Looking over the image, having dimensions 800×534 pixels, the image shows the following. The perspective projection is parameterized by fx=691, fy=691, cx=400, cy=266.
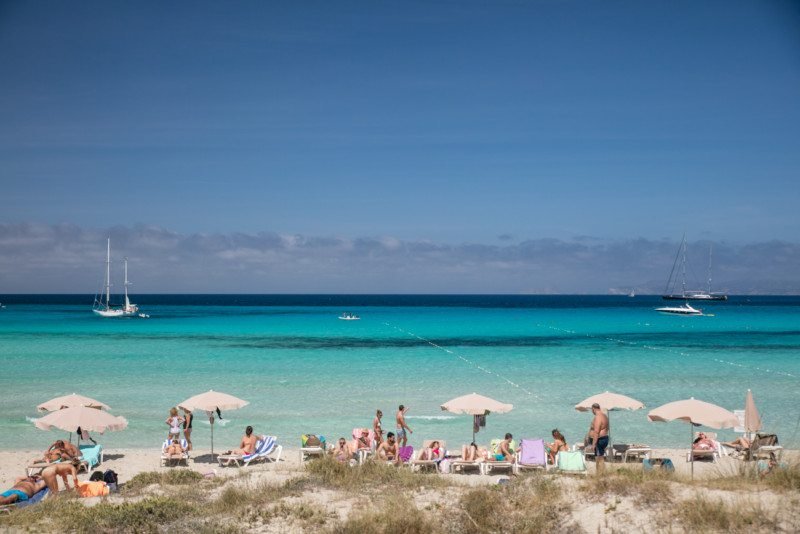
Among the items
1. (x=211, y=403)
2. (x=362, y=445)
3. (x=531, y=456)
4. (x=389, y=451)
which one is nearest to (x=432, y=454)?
(x=389, y=451)

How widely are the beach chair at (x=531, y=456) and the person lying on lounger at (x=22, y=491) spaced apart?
865 centimetres

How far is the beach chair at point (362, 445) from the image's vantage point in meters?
15.0

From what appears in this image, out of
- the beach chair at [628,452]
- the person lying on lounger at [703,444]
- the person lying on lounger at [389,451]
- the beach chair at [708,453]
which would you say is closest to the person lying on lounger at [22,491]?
the person lying on lounger at [389,451]

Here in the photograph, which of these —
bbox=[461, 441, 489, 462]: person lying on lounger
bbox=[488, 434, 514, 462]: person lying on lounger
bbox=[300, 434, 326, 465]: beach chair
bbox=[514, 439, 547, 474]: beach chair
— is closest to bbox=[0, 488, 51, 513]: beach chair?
bbox=[300, 434, 326, 465]: beach chair

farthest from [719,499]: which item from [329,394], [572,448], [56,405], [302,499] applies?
[329,394]

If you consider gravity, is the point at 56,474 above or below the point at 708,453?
above

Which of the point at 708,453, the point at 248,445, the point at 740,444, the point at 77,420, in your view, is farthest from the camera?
the point at 740,444

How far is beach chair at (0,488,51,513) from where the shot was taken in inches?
417

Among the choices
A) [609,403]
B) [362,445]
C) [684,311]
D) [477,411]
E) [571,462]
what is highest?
[609,403]

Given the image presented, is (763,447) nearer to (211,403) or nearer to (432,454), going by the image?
(432,454)

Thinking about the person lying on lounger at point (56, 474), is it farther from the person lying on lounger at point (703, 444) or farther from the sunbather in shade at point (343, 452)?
the person lying on lounger at point (703, 444)

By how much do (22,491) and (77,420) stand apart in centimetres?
314

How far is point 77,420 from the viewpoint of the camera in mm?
14086

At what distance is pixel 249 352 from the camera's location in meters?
39.7
